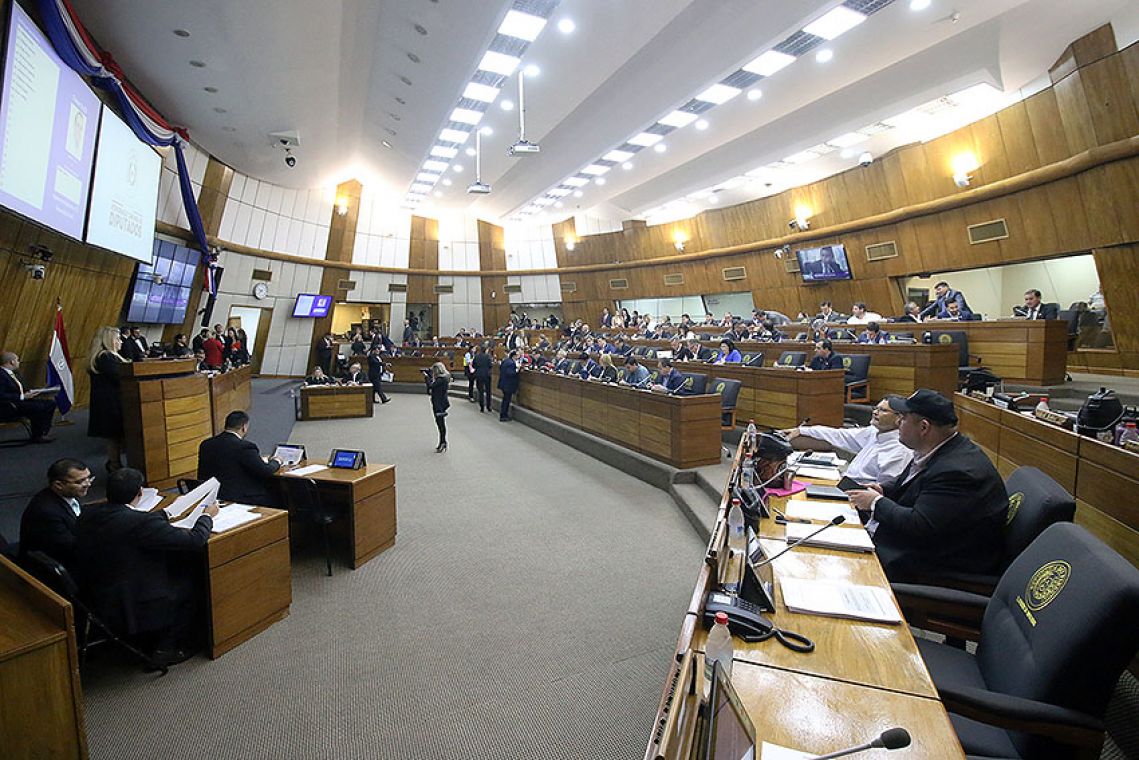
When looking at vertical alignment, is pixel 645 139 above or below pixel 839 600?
above

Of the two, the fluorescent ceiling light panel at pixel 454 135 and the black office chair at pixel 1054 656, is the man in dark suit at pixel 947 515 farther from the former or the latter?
the fluorescent ceiling light panel at pixel 454 135

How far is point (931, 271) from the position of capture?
10781 mm

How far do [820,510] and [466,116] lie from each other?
1115cm

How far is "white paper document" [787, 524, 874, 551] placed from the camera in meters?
2.18

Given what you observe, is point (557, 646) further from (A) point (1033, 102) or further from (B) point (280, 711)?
(A) point (1033, 102)

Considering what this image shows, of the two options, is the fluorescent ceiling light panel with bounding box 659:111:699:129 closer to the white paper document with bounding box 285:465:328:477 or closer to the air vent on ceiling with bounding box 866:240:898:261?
the air vent on ceiling with bounding box 866:240:898:261

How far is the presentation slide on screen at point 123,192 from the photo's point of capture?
21.7 feet

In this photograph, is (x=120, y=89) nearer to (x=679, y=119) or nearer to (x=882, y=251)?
(x=679, y=119)

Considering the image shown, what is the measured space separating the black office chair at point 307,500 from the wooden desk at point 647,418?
3.40 m

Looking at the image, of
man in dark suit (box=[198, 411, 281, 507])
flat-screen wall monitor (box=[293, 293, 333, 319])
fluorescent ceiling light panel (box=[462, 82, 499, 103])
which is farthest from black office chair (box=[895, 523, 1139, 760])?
flat-screen wall monitor (box=[293, 293, 333, 319])

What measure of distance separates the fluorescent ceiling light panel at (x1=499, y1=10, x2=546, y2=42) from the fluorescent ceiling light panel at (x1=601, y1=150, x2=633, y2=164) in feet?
16.4

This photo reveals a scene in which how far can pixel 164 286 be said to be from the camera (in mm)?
9945

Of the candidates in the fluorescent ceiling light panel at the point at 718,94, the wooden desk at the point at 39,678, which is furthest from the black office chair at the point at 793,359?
the wooden desk at the point at 39,678

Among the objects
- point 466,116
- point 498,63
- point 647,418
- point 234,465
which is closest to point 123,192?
point 498,63
